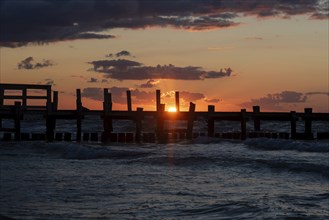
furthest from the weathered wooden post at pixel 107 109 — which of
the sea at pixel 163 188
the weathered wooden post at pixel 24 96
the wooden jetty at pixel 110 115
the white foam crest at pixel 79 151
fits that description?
the sea at pixel 163 188

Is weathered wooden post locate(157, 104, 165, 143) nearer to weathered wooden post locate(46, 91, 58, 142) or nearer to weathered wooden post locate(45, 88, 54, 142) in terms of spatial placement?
weathered wooden post locate(46, 91, 58, 142)

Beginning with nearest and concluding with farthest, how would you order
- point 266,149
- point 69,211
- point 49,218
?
point 49,218, point 69,211, point 266,149

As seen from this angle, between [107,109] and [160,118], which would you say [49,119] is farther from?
[160,118]

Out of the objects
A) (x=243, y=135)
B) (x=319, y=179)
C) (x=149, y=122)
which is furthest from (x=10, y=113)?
(x=149, y=122)

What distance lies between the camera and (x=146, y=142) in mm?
32500

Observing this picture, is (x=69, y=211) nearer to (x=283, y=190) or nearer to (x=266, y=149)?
(x=283, y=190)

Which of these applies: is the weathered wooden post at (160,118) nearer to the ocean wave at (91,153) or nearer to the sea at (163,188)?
the ocean wave at (91,153)

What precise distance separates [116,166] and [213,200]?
278 inches

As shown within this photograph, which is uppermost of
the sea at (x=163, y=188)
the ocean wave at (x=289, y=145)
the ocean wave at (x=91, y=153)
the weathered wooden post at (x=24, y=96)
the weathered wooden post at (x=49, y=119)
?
the weathered wooden post at (x=24, y=96)

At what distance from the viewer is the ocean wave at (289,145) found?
25.4m

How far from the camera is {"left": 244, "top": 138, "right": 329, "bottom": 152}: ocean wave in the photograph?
25.4m

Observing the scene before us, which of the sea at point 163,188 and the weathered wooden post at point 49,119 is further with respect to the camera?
the weathered wooden post at point 49,119

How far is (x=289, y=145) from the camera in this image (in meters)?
27.3

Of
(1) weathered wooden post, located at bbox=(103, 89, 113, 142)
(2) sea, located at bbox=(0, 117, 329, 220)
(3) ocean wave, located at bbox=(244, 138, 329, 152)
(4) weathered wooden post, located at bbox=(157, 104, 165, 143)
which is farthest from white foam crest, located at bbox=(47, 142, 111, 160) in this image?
(3) ocean wave, located at bbox=(244, 138, 329, 152)
